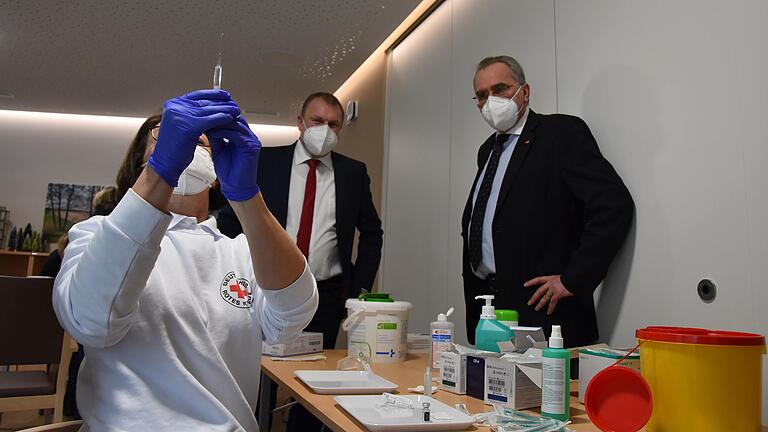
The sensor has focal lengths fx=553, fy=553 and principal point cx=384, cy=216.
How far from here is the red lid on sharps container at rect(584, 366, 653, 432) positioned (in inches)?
36.0

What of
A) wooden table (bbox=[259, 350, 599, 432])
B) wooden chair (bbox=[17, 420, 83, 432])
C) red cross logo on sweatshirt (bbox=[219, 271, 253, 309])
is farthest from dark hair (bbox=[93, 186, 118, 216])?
wooden table (bbox=[259, 350, 599, 432])

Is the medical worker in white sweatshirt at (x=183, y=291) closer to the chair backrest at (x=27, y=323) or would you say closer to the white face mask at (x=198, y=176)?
the white face mask at (x=198, y=176)

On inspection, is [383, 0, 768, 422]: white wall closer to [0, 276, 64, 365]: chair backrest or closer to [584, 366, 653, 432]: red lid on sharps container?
[584, 366, 653, 432]: red lid on sharps container

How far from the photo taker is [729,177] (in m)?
1.57

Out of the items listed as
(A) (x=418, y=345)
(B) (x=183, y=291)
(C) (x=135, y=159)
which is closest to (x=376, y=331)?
(A) (x=418, y=345)

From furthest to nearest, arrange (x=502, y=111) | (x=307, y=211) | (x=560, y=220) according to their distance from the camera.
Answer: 1. (x=307, y=211)
2. (x=502, y=111)
3. (x=560, y=220)

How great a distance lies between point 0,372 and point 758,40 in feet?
10.5

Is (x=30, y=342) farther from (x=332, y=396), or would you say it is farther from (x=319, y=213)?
(x=332, y=396)

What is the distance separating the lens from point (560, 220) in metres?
1.92

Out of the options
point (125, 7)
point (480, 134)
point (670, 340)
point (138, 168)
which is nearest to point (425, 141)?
point (480, 134)

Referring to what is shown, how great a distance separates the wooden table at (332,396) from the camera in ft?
3.23

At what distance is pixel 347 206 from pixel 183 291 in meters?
1.50

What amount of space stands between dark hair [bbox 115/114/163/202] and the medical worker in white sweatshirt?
12 cm

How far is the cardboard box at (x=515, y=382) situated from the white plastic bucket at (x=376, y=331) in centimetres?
55
